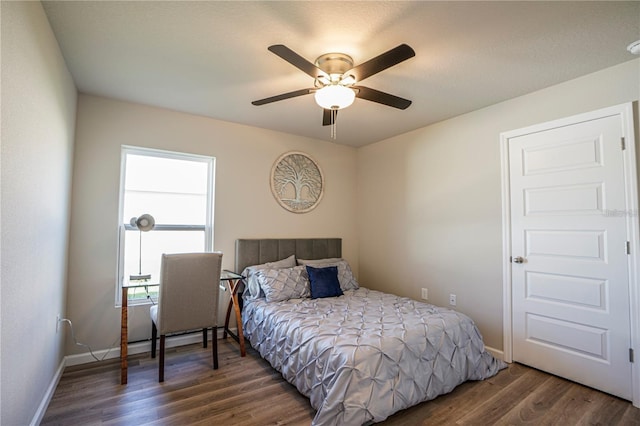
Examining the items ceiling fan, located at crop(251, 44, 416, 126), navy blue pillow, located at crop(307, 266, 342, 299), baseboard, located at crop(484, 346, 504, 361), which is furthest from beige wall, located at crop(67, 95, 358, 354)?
baseboard, located at crop(484, 346, 504, 361)

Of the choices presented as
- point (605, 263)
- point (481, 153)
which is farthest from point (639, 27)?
point (605, 263)

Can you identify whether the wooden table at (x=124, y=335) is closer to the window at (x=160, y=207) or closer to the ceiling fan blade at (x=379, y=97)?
the window at (x=160, y=207)

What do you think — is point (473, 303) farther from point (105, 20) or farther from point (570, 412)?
point (105, 20)

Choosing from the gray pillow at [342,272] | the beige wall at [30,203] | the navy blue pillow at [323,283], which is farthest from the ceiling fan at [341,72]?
the gray pillow at [342,272]

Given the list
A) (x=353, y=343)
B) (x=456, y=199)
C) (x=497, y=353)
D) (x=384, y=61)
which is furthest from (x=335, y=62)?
(x=497, y=353)

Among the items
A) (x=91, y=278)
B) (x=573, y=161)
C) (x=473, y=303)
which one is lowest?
(x=473, y=303)

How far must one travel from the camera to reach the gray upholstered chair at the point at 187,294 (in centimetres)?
247

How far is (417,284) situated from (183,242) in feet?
9.22

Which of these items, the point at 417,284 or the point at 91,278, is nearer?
the point at 91,278

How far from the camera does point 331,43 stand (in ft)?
6.74

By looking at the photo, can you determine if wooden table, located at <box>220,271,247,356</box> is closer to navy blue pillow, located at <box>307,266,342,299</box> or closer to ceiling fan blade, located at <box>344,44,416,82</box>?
navy blue pillow, located at <box>307,266,342,299</box>

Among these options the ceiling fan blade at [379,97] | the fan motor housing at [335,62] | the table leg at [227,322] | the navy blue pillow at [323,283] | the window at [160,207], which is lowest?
the table leg at [227,322]

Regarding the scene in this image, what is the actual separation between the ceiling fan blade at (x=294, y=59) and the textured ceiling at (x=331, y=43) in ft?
0.81

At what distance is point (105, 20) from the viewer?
1856mm
